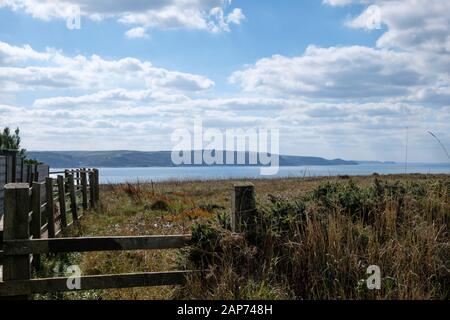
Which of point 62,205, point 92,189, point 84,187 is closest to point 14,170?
point 84,187

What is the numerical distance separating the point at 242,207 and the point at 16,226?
3.02 metres

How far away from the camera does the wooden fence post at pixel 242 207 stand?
662 cm

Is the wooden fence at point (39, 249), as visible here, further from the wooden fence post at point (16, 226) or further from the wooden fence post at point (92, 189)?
the wooden fence post at point (92, 189)

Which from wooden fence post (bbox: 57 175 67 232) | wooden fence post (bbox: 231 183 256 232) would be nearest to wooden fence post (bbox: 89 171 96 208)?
wooden fence post (bbox: 57 175 67 232)

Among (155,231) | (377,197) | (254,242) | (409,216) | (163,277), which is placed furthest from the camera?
(155,231)

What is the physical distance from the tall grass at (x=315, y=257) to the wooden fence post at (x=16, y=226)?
2070 mm

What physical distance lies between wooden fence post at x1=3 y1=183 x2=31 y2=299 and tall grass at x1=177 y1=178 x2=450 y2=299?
6.79 ft

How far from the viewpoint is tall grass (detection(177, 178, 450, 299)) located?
5.86m

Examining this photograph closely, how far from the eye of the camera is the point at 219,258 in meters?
6.32

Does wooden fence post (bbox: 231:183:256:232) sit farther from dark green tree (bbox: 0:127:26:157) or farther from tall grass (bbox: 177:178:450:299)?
dark green tree (bbox: 0:127:26:157)

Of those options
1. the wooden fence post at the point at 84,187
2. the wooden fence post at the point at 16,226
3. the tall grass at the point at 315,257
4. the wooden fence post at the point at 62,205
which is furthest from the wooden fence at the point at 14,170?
the tall grass at the point at 315,257
